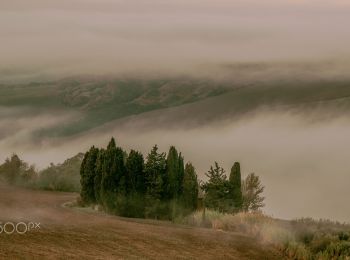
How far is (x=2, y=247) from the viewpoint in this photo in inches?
987

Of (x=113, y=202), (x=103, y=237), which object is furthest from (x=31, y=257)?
(x=113, y=202)

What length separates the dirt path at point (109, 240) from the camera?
26.2m

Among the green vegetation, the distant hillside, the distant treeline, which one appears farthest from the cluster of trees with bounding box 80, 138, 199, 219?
the distant hillside

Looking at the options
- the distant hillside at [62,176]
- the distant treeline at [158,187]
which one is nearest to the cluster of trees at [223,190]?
the distant treeline at [158,187]

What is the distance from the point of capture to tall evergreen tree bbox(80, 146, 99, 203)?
4609 centimetres

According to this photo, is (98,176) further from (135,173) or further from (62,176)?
(62,176)

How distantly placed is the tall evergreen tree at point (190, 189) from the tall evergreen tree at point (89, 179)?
654 cm

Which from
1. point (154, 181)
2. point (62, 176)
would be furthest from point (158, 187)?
point (62, 176)

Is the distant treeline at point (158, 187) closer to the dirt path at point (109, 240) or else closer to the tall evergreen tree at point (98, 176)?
the tall evergreen tree at point (98, 176)

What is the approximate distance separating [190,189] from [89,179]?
7473 millimetres

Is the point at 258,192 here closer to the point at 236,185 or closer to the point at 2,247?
the point at 236,185

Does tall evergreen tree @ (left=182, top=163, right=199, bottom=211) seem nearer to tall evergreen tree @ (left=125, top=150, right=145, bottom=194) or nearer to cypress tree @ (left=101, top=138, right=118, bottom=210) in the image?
tall evergreen tree @ (left=125, top=150, right=145, bottom=194)

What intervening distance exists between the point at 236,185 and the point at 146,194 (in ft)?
19.4

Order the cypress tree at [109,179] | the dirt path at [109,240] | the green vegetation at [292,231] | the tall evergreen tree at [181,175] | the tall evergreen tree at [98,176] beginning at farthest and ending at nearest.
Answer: the tall evergreen tree at [98,176], the tall evergreen tree at [181,175], the cypress tree at [109,179], the green vegetation at [292,231], the dirt path at [109,240]
